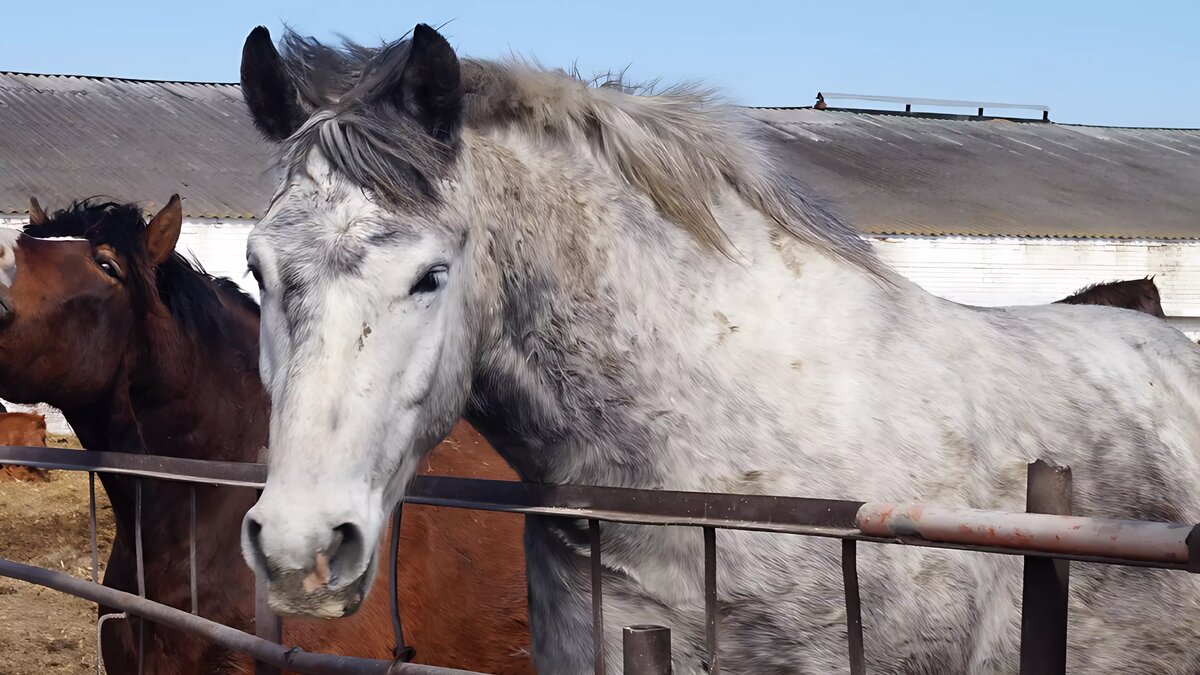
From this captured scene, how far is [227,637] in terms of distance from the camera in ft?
9.70

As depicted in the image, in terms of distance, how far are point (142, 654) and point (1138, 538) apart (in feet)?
9.13

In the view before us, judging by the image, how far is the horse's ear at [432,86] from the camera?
2096mm

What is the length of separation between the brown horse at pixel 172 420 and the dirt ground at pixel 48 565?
2468 mm

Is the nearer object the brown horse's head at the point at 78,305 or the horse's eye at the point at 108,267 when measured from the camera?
the brown horse's head at the point at 78,305

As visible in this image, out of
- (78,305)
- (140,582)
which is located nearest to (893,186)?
(78,305)

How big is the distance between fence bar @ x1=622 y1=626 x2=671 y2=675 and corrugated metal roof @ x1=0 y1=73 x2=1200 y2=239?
13452 millimetres

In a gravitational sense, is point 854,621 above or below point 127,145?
below

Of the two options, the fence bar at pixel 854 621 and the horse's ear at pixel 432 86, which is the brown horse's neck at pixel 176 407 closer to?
the horse's ear at pixel 432 86

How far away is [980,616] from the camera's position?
233 centimetres

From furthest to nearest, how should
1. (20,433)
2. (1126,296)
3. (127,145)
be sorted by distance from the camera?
(127,145) < (20,433) < (1126,296)

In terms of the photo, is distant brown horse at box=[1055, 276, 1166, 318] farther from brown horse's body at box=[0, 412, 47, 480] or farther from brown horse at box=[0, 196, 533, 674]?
brown horse's body at box=[0, 412, 47, 480]

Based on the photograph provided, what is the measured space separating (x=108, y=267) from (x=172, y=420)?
563 mm

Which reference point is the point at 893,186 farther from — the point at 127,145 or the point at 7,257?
the point at 7,257

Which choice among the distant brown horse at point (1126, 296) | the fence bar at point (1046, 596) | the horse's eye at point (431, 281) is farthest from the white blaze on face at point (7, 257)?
the distant brown horse at point (1126, 296)
